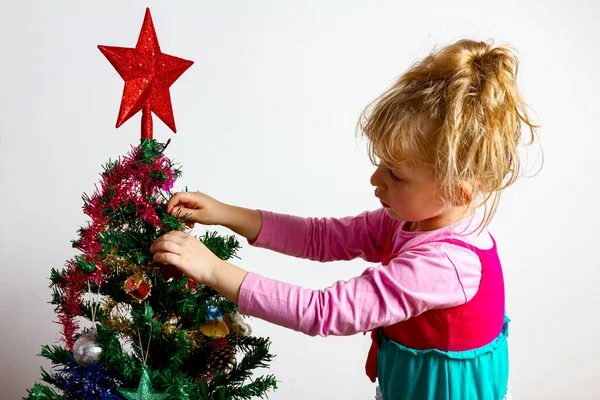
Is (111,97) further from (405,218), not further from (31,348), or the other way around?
(405,218)

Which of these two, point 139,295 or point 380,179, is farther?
point 380,179

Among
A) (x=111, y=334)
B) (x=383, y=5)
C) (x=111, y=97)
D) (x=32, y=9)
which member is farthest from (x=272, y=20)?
(x=111, y=334)

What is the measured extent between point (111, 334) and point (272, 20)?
840mm

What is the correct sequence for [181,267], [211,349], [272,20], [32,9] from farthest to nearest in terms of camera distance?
[272,20]
[32,9]
[211,349]
[181,267]

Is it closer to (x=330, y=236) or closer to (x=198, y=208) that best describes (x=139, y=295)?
(x=198, y=208)

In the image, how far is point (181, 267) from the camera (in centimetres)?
75

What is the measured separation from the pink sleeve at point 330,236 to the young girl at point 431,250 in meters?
0.11

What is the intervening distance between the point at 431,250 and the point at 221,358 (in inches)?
12.1

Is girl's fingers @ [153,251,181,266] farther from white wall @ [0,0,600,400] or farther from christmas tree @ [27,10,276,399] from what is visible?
white wall @ [0,0,600,400]

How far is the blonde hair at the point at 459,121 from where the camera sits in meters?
0.84

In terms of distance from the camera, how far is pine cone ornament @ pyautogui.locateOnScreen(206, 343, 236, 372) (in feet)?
2.76

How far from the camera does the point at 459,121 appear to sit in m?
0.83

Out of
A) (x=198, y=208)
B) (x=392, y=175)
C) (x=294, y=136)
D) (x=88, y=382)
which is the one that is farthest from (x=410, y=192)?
(x=294, y=136)

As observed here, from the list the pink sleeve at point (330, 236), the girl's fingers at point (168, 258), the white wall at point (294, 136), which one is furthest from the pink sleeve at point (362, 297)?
the white wall at point (294, 136)
